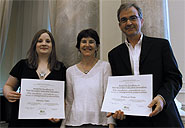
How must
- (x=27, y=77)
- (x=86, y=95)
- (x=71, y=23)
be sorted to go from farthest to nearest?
(x=71, y=23) → (x=27, y=77) → (x=86, y=95)

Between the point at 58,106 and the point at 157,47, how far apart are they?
1.00 m

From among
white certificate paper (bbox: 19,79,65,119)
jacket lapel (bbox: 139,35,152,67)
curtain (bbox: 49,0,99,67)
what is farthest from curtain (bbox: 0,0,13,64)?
jacket lapel (bbox: 139,35,152,67)

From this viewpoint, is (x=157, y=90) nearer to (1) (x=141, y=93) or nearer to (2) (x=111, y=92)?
(1) (x=141, y=93)

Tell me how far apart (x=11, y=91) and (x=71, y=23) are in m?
1.09

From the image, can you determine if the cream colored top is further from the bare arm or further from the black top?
the bare arm

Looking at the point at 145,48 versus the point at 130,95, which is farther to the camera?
the point at 145,48

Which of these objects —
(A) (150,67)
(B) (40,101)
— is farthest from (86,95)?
(A) (150,67)

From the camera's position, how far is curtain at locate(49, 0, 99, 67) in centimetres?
213

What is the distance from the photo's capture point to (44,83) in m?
1.52

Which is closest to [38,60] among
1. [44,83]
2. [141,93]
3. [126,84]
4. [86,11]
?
[44,83]

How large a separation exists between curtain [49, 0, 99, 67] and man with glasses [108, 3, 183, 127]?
2.37 ft

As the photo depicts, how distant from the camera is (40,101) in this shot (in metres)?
1.49

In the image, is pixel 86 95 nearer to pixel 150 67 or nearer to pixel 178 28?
pixel 150 67

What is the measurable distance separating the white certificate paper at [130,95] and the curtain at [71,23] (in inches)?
34.5
